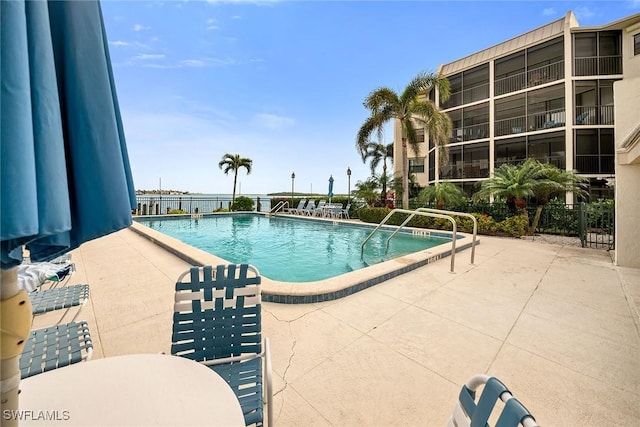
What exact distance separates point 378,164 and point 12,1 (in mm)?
21637

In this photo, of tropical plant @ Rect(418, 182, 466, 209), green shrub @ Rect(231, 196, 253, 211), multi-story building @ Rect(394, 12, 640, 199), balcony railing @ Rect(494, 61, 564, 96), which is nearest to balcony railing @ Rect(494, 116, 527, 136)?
multi-story building @ Rect(394, 12, 640, 199)

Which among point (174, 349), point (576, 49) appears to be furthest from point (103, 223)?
point (576, 49)

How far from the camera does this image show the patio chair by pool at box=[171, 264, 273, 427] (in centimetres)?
181

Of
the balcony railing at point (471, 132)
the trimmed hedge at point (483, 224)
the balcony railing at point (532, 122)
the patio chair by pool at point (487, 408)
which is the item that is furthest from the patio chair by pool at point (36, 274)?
the balcony railing at point (471, 132)

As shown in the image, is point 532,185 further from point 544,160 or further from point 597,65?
point 597,65

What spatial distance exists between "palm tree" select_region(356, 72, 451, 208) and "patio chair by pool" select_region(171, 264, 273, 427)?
11.5 metres

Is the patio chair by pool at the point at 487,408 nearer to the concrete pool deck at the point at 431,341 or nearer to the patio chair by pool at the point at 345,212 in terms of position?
Answer: the concrete pool deck at the point at 431,341

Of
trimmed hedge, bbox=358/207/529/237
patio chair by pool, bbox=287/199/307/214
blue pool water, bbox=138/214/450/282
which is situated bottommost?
blue pool water, bbox=138/214/450/282

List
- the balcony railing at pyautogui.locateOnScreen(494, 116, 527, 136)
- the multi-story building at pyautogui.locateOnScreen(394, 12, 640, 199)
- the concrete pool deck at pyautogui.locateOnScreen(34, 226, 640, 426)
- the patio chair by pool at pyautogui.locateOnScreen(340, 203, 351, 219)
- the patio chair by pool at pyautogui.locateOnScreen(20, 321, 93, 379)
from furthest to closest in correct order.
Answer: the balcony railing at pyautogui.locateOnScreen(494, 116, 527, 136)
the patio chair by pool at pyautogui.locateOnScreen(340, 203, 351, 219)
the multi-story building at pyautogui.locateOnScreen(394, 12, 640, 199)
the concrete pool deck at pyautogui.locateOnScreen(34, 226, 640, 426)
the patio chair by pool at pyautogui.locateOnScreen(20, 321, 93, 379)

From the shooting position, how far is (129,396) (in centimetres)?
115

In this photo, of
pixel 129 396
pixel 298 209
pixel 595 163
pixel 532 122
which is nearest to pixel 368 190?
pixel 298 209

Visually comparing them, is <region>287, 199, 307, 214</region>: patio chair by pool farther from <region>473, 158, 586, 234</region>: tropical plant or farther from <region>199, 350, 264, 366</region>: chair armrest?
<region>199, 350, 264, 366</region>: chair armrest

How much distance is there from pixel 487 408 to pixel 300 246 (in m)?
8.42

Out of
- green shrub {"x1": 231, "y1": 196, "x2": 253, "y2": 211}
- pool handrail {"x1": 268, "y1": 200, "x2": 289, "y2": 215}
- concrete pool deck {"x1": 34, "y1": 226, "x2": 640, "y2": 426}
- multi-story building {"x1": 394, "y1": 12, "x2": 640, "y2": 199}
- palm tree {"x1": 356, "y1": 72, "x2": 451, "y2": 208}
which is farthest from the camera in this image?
green shrub {"x1": 231, "y1": 196, "x2": 253, "y2": 211}
